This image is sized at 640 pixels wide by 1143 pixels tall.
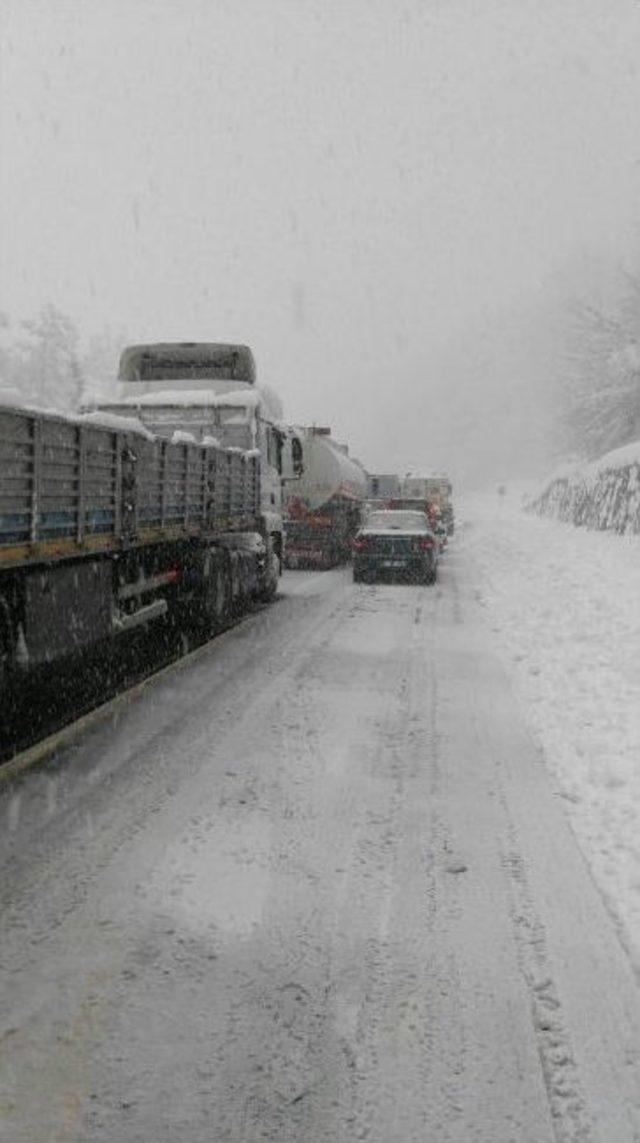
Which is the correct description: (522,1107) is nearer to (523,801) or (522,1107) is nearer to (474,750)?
(523,801)

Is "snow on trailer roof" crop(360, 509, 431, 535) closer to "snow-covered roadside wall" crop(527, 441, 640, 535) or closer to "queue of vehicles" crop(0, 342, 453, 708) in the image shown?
"queue of vehicles" crop(0, 342, 453, 708)

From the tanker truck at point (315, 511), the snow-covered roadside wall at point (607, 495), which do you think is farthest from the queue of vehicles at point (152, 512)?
the snow-covered roadside wall at point (607, 495)

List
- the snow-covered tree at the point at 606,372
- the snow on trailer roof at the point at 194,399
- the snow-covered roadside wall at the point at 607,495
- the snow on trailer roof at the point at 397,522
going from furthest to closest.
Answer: the snow-covered tree at the point at 606,372 → the snow-covered roadside wall at the point at 607,495 → the snow on trailer roof at the point at 397,522 → the snow on trailer roof at the point at 194,399

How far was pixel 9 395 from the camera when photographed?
254 inches

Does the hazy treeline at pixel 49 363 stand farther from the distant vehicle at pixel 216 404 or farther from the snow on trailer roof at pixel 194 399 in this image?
the snow on trailer roof at pixel 194 399

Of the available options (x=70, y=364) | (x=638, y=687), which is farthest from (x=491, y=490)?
(x=638, y=687)

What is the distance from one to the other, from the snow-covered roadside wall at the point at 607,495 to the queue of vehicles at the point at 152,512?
11.1m

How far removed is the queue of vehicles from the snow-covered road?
1.38m

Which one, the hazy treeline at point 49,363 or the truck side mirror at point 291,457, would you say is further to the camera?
the hazy treeline at point 49,363

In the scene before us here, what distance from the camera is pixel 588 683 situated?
9.09 meters

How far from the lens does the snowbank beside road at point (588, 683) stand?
5113mm

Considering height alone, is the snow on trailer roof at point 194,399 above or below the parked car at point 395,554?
above

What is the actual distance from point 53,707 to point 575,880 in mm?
5084

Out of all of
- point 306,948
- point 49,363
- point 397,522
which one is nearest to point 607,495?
point 397,522
